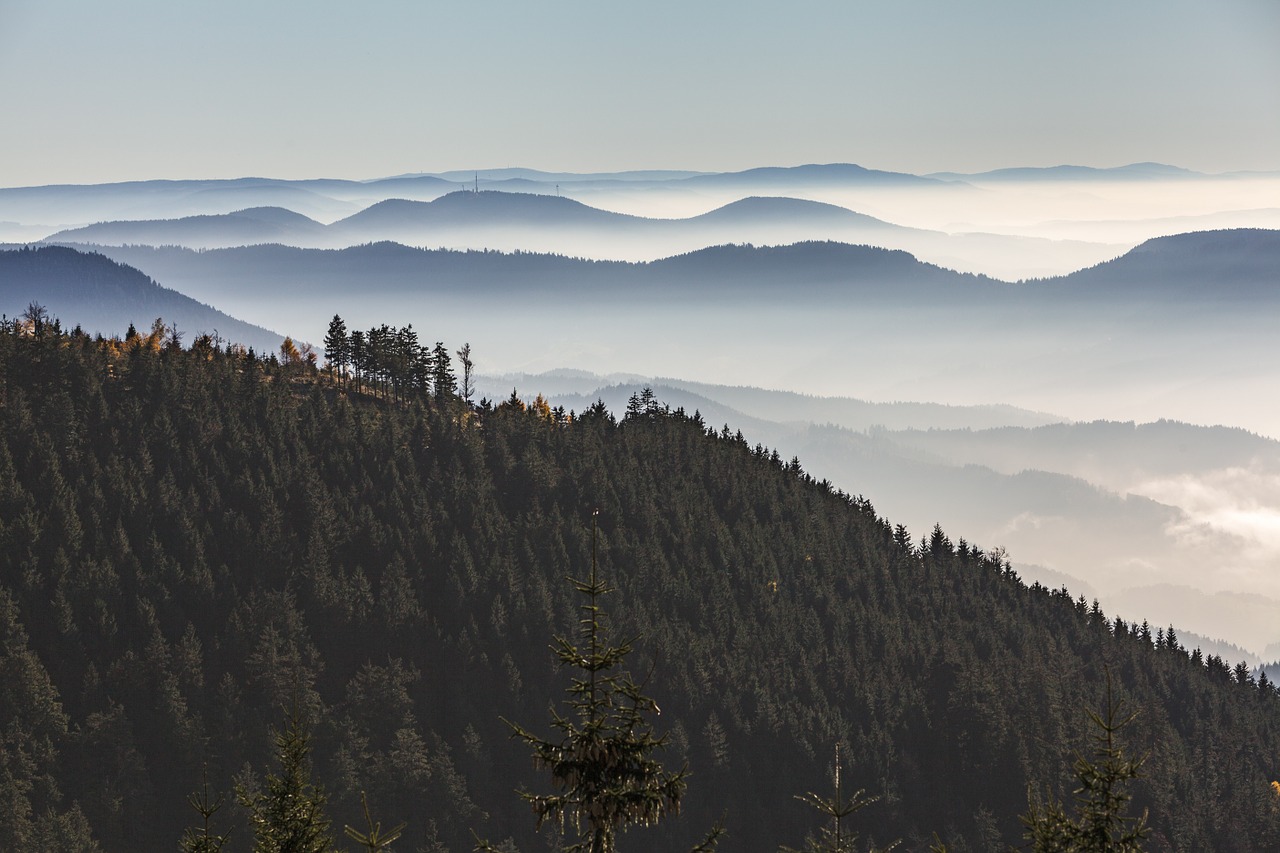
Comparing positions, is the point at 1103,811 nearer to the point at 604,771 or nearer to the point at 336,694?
the point at 604,771

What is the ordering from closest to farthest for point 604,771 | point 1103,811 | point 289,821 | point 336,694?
point 604,771 → point 1103,811 → point 289,821 → point 336,694

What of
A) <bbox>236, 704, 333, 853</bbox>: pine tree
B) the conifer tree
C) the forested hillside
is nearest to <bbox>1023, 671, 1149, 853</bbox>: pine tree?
the conifer tree

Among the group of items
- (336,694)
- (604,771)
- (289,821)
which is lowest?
(336,694)

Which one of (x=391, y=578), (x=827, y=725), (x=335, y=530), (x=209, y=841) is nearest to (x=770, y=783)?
Result: (x=827, y=725)

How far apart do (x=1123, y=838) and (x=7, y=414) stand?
193 m

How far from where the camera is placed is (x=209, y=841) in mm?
42062

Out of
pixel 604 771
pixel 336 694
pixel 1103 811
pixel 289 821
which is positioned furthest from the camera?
pixel 336 694

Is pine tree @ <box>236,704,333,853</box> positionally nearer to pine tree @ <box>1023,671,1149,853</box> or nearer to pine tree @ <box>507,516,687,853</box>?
pine tree @ <box>507,516,687,853</box>

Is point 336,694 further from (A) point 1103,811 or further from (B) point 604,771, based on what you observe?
(B) point 604,771

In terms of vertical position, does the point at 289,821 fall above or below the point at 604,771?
below

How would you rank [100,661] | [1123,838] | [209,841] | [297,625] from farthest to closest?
[297,625] < [100,661] < [209,841] < [1123,838]

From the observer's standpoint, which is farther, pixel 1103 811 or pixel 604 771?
pixel 1103 811

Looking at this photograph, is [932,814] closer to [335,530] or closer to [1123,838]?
[335,530]

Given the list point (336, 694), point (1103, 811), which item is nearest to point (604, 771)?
point (1103, 811)
